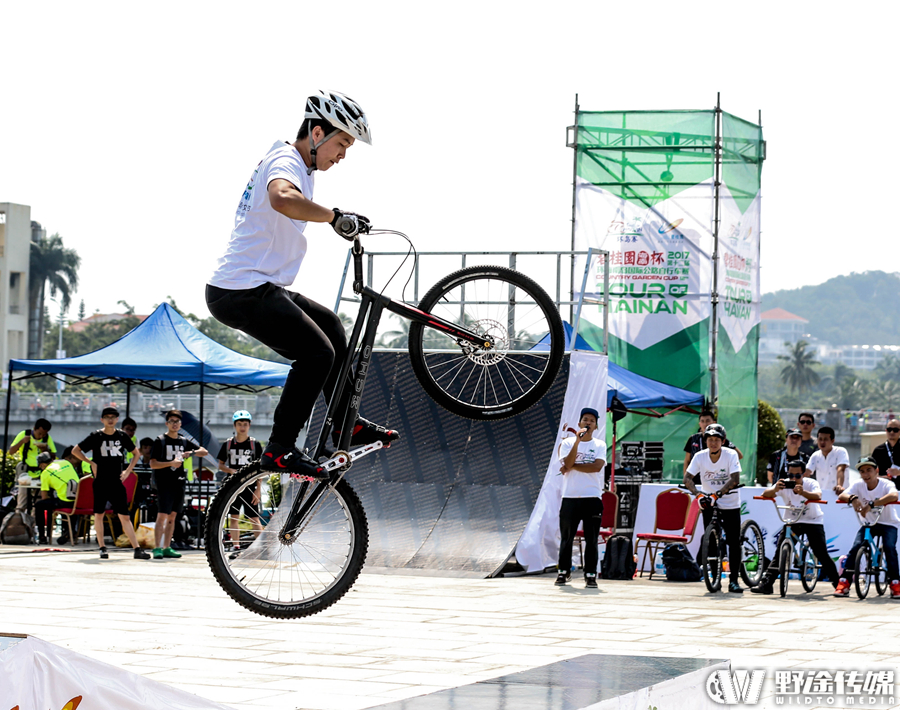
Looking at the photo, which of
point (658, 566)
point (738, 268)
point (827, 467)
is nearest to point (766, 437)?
point (738, 268)

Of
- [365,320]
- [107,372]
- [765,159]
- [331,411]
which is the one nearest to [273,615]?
[331,411]

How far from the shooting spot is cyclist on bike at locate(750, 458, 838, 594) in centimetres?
1325

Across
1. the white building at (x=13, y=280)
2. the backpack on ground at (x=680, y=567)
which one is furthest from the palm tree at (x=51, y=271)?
the backpack on ground at (x=680, y=567)

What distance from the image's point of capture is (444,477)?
15516mm

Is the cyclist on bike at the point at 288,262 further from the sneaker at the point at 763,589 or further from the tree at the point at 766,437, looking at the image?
the tree at the point at 766,437

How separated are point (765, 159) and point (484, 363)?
18.1m

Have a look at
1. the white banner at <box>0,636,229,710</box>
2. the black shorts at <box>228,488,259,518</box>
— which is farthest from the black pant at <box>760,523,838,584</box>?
the white banner at <box>0,636,229,710</box>

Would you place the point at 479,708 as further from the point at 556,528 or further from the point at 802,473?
the point at 556,528

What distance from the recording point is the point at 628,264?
21672mm

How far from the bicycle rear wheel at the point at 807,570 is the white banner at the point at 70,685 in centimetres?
1003

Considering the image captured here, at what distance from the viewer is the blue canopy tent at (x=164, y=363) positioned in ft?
57.0

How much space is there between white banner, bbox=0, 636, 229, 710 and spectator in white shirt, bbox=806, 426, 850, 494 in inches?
415

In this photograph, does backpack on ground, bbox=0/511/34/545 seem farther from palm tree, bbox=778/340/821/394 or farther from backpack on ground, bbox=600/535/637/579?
palm tree, bbox=778/340/821/394

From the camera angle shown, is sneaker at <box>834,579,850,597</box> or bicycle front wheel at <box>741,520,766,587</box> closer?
sneaker at <box>834,579,850,597</box>
